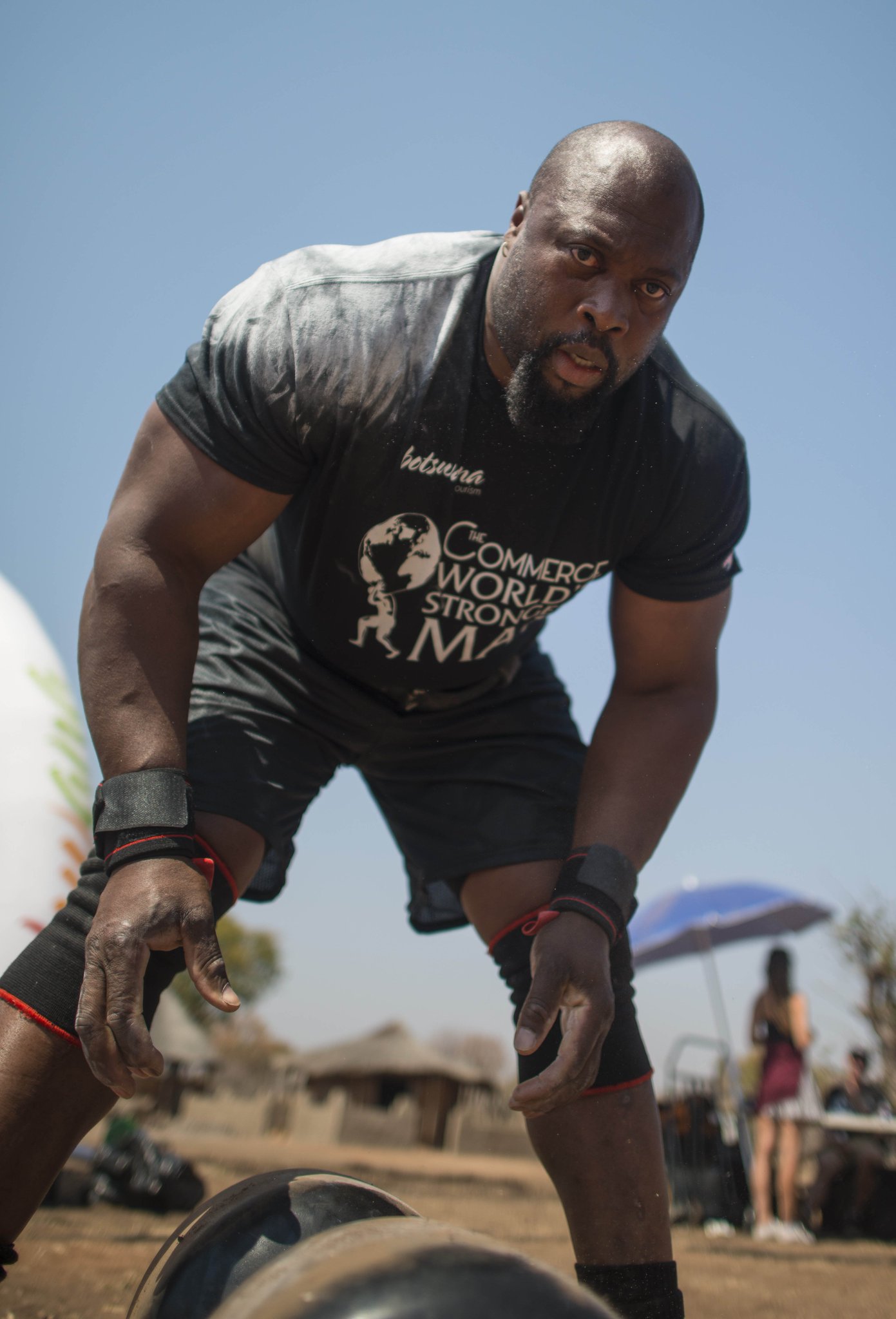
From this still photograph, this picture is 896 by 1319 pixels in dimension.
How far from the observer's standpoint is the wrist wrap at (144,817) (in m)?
1.78

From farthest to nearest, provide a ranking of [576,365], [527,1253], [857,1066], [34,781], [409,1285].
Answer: [857,1066], [34,781], [576,365], [527,1253], [409,1285]

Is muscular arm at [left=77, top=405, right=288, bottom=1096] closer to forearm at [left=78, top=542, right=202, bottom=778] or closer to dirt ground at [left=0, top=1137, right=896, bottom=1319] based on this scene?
forearm at [left=78, top=542, right=202, bottom=778]

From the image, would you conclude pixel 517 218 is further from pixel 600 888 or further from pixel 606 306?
pixel 600 888

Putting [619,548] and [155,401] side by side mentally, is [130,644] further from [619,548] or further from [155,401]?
[619,548]

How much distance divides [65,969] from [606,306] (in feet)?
5.05

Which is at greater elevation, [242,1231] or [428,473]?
[428,473]

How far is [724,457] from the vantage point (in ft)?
Result: 7.70

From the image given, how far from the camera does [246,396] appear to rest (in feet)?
6.82

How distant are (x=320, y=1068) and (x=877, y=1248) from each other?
87.9ft

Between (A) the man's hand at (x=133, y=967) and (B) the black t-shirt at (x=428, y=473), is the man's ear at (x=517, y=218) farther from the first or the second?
(A) the man's hand at (x=133, y=967)

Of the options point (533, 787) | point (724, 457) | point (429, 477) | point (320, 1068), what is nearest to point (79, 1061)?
point (533, 787)

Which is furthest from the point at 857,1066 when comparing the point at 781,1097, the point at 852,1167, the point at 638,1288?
the point at 638,1288

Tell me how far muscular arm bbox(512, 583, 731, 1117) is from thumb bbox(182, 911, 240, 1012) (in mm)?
526

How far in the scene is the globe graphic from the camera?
7.44 feet
